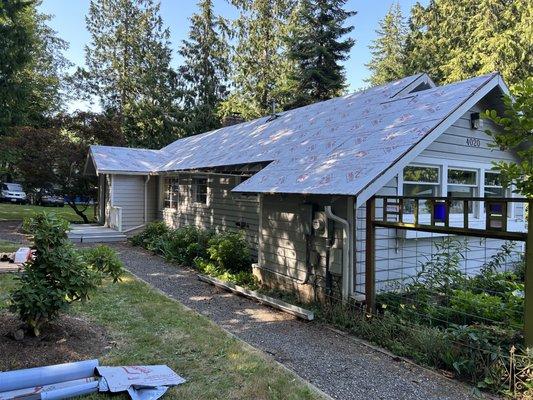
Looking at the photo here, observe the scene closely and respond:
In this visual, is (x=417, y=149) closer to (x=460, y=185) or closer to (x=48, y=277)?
(x=460, y=185)

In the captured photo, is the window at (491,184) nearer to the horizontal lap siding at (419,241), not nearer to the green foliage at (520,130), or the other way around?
the horizontal lap siding at (419,241)

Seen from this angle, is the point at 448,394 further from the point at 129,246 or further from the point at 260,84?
the point at 260,84

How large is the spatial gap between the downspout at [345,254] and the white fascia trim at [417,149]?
747 millimetres

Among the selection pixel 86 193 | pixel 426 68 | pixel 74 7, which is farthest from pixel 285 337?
pixel 74 7

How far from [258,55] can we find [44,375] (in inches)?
1212

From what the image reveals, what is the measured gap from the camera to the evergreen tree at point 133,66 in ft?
111

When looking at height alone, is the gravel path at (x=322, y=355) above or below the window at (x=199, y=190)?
below

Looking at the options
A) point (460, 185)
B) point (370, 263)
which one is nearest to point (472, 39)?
point (460, 185)

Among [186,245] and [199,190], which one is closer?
→ [186,245]

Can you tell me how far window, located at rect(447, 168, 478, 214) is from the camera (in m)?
8.38

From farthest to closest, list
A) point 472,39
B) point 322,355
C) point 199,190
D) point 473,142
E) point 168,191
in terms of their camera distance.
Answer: point 472,39, point 168,191, point 199,190, point 473,142, point 322,355

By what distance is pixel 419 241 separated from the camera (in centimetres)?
776

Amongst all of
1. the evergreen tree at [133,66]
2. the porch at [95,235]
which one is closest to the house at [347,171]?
the porch at [95,235]

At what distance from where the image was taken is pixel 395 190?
24.5ft
